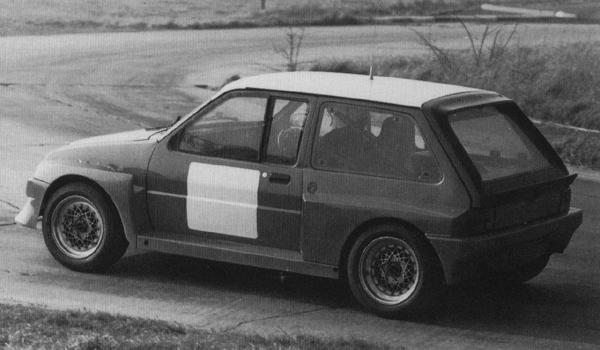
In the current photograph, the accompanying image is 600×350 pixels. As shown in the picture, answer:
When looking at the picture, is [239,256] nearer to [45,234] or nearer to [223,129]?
[223,129]

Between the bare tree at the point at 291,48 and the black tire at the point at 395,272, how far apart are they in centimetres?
1131

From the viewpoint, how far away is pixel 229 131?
9.84 m

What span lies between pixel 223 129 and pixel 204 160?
0.86 feet

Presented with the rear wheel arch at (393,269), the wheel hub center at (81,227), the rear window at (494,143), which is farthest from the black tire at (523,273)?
the wheel hub center at (81,227)

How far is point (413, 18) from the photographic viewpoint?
3272 cm

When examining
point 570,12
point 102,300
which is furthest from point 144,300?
point 570,12

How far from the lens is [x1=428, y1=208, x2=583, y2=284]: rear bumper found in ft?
29.0

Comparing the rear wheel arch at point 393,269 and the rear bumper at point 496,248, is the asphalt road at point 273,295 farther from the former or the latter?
the rear bumper at point 496,248

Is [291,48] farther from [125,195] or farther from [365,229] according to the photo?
[365,229]

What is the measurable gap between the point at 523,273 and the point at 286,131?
196 cm

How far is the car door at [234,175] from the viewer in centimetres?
948

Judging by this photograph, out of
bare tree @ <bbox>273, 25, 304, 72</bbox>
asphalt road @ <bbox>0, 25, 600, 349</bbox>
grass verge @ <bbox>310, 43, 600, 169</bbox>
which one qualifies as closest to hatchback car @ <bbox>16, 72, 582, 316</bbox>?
asphalt road @ <bbox>0, 25, 600, 349</bbox>

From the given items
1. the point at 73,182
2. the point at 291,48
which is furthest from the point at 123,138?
the point at 291,48

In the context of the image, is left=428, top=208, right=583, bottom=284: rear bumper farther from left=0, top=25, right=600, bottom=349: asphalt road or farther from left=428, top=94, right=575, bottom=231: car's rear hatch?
left=0, top=25, right=600, bottom=349: asphalt road
